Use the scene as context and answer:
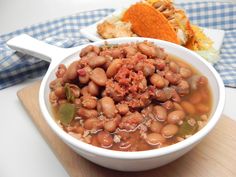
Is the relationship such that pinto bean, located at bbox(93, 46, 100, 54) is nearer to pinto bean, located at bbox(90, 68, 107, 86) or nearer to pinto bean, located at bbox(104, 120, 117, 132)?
pinto bean, located at bbox(90, 68, 107, 86)

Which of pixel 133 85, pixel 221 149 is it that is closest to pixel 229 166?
pixel 221 149

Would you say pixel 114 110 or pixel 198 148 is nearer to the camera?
pixel 114 110


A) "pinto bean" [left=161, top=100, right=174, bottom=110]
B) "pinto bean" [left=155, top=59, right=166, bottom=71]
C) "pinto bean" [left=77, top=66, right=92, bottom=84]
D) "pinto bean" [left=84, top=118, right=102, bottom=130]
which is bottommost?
"pinto bean" [left=161, top=100, right=174, bottom=110]

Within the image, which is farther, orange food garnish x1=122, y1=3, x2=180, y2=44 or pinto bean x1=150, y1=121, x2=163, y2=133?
orange food garnish x1=122, y1=3, x2=180, y2=44

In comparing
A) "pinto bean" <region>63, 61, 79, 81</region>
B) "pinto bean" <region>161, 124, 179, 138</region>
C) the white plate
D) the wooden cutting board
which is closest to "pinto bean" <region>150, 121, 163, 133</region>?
"pinto bean" <region>161, 124, 179, 138</region>

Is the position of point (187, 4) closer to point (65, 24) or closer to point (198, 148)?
point (65, 24)

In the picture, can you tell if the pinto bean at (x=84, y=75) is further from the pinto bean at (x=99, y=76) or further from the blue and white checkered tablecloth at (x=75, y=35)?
the blue and white checkered tablecloth at (x=75, y=35)
